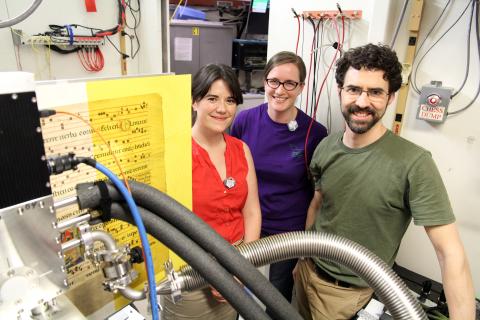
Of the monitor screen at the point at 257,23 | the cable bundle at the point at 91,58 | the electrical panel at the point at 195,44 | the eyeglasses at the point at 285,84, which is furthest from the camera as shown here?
the monitor screen at the point at 257,23

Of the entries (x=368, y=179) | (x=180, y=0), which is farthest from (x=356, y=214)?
(x=180, y=0)

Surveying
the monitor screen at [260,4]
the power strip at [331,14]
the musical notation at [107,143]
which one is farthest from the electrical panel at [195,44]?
the musical notation at [107,143]

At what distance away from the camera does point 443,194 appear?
1.05 metres

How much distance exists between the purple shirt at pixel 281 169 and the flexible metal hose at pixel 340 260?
2.93ft

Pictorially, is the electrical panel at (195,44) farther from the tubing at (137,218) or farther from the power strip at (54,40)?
the tubing at (137,218)

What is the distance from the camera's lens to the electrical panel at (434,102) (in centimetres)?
168

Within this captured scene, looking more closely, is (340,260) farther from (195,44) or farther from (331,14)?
(195,44)

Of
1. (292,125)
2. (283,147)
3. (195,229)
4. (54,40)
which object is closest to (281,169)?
(283,147)

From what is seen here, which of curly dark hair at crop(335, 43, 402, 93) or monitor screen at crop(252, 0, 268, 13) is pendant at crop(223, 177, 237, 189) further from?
monitor screen at crop(252, 0, 268, 13)

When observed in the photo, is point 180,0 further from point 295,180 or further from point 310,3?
point 295,180

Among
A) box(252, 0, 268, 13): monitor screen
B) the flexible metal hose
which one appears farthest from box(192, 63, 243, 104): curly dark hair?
box(252, 0, 268, 13): monitor screen

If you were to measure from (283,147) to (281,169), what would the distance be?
0.36 feet

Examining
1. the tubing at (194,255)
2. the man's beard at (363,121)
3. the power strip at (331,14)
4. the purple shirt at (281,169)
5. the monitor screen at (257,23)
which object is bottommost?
the purple shirt at (281,169)

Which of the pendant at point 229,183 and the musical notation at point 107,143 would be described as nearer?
the musical notation at point 107,143
